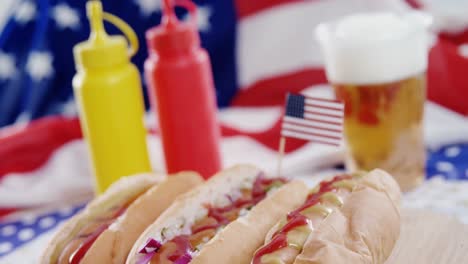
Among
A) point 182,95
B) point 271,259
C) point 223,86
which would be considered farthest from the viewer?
point 223,86

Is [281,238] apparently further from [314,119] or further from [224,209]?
[314,119]

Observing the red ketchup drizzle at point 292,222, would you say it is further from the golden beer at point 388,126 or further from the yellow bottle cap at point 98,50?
Answer: the yellow bottle cap at point 98,50

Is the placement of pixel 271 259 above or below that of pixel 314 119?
below

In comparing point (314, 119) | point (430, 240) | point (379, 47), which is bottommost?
point (430, 240)

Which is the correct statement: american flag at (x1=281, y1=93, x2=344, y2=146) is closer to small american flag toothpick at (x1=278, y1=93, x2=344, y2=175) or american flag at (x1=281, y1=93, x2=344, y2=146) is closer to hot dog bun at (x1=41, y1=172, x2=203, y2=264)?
small american flag toothpick at (x1=278, y1=93, x2=344, y2=175)

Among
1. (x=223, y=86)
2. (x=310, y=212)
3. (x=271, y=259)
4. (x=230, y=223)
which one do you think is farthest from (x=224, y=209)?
(x=223, y=86)

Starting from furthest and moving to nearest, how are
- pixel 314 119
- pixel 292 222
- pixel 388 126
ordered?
pixel 388 126
pixel 314 119
pixel 292 222

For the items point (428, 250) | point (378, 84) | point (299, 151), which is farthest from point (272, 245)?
point (299, 151)

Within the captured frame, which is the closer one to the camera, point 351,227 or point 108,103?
point 351,227

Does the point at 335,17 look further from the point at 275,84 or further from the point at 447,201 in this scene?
the point at 447,201
